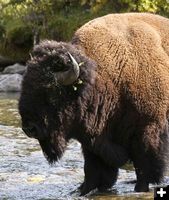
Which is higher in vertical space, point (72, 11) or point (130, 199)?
point (130, 199)

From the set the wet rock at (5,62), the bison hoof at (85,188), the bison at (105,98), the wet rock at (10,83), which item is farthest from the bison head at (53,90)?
the wet rock at (5,62)

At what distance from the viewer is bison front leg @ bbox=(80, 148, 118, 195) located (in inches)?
289

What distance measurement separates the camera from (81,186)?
7426mm

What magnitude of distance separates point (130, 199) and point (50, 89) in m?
1.48

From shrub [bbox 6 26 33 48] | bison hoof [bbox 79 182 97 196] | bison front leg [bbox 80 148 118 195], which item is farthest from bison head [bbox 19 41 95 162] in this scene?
shrub [bbox 6 26 33 48]

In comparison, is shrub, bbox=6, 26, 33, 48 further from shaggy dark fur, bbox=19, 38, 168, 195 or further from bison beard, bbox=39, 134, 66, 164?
bison beard, bbox=39, 134, 66, 164

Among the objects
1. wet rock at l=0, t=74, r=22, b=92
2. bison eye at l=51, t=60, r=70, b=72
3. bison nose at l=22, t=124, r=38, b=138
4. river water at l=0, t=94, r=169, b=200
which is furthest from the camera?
wet rock at l=0, t=74, r=22, b=92

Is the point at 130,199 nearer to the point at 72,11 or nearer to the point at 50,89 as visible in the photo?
the point at 50,89

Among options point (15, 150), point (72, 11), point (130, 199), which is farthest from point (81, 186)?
point (72, 11)

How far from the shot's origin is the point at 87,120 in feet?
22.6

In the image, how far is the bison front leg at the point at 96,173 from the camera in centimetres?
735

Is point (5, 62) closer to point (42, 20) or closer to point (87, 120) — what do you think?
point (42, 20)

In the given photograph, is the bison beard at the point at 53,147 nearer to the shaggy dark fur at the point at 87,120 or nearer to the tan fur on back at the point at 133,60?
the shaggy dark fur at the point at 87,120

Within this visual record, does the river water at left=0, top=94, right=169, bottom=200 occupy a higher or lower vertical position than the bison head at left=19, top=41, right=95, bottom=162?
lower
